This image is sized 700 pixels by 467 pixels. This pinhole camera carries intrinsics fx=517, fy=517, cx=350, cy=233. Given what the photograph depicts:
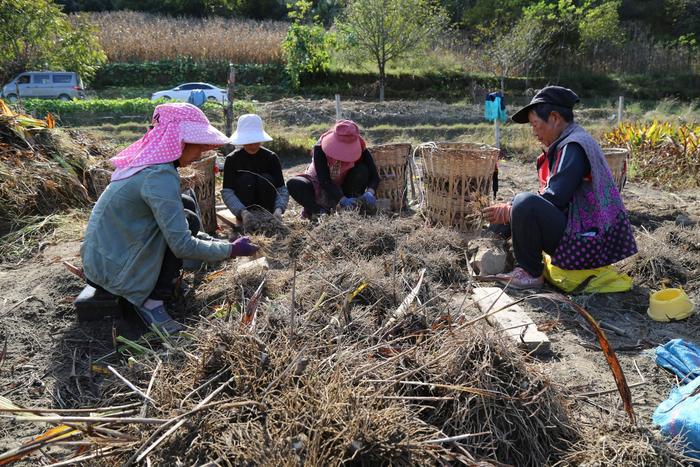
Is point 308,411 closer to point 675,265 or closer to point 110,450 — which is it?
point 110,450

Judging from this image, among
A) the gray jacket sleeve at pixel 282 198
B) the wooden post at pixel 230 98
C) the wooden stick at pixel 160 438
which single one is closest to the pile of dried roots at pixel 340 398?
the wooden stick at pixel 160 438

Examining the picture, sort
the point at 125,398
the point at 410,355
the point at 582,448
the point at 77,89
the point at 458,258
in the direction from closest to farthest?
1. the point at 582,448
2. the point at 410,355
3. the point at 125,398
4. the point at 458,258
5. the point at 77,89

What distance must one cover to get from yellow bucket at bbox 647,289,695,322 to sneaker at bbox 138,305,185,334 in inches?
98.0

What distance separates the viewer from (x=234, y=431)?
5.04 ft

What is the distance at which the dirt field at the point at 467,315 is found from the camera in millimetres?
2037

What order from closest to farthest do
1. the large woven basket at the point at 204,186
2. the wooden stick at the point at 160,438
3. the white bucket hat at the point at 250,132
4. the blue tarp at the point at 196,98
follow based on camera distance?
the wooden stick at the point at 160,438, the large woven basket at the point at 204,186, the white bucket hat at the point at 250,132, the blue tarp at the point at 196,98

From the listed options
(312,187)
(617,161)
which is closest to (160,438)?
(312,187)

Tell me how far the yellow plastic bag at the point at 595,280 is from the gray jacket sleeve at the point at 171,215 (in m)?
2.05

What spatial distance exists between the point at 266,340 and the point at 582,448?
1.14 metres

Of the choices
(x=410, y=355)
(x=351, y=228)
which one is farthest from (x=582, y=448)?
(x=351, y=228)

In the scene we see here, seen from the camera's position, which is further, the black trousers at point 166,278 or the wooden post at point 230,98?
the wooden post at point 230,98

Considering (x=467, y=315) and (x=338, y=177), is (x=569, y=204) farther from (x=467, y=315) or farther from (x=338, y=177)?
(x=338, y=177)

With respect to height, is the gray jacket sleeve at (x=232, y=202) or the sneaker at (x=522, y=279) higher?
the gray jacket sleeve at (x=232, y=202)

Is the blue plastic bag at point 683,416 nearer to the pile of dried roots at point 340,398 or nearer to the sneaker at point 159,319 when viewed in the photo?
the pile of dried roots at point 340,398
